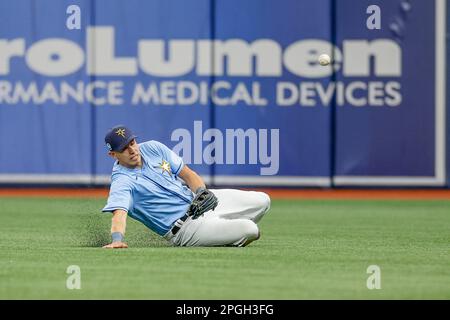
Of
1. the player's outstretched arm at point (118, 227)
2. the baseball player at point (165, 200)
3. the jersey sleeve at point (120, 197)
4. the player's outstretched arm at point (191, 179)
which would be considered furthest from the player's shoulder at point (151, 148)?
the player's outstretched arm at point (118, 227)

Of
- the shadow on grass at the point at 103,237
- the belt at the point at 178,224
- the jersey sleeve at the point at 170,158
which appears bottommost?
the shadow on grass at the point at 103,237

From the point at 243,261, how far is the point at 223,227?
1115mm

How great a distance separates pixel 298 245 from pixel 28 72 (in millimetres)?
9318

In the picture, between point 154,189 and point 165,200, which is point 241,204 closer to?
point 165,200

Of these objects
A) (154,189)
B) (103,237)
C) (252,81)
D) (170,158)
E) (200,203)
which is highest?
(252,81)

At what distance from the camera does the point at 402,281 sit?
8.69 m

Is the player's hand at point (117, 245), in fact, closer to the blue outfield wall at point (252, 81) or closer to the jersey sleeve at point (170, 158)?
the jersey sleeve at point (170, 158)

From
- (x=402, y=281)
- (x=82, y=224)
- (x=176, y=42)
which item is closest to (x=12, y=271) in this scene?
(x=402, y=281)

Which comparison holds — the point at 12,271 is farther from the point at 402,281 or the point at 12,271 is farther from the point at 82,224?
the point at 82,224

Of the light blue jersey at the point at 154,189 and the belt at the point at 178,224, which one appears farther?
the belt at the point at 178,224

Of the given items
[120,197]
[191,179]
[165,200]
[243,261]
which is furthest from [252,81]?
[243,261]

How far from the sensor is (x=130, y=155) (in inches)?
417

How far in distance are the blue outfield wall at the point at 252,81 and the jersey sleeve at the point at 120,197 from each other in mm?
8766

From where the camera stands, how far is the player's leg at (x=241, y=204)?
11250 millimetres
